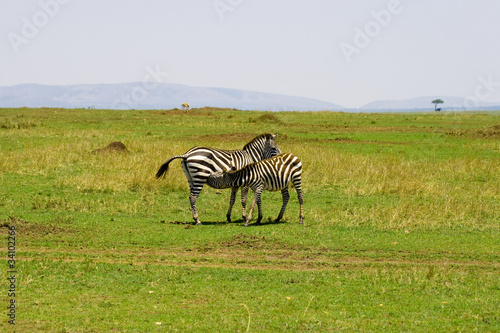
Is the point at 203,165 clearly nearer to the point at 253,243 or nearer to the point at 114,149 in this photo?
the point at 253,243

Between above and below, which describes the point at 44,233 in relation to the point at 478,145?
below

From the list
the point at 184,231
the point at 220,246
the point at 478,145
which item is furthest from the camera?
the point at 478,145

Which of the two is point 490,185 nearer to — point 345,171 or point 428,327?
point 345,171

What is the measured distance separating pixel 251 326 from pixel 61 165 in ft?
54.0

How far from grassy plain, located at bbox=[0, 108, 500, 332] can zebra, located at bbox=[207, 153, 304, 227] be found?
0.92 metres

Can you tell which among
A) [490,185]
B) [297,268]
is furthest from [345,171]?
[297,268]

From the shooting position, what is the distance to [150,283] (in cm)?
936

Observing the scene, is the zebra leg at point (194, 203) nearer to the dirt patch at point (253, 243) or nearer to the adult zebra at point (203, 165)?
the adult zebra at point (203, 165)

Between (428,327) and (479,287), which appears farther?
(479,287)

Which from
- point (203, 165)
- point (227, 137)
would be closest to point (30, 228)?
point (203, 165)

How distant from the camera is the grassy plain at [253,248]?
7949 mm

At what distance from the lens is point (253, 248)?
473 inches

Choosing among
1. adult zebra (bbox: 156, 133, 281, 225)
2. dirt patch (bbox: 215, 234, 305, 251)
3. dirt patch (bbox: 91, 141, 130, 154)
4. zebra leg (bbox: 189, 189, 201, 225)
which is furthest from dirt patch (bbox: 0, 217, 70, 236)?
dirt patch (bbox: 91, 141, 130, 154)

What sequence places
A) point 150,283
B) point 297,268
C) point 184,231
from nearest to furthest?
point 150,283 < point 297,268 < point 184,231
